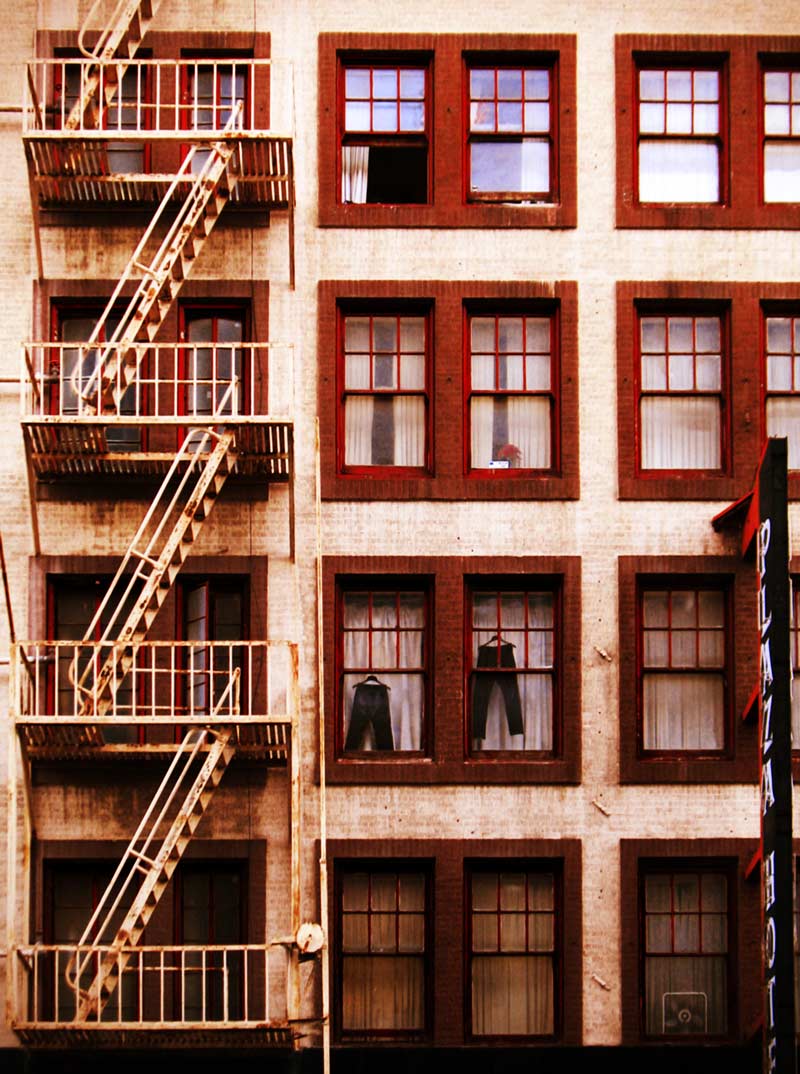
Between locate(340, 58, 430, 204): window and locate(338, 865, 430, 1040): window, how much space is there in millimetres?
8150

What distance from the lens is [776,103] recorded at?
19.7m

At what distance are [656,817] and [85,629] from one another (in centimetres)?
704

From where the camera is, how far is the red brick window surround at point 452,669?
1847 centimetres

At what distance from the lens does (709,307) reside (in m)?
19.3

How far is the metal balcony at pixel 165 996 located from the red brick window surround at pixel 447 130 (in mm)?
8692

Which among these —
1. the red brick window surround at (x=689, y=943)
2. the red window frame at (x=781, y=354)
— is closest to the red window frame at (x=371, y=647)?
the red brick window surround at (x=689, y=943)

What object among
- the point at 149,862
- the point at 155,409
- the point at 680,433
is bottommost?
the point at 149,862

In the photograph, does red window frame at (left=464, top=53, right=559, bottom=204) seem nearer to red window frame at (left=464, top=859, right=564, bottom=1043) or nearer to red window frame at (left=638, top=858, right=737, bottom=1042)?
red window frame at (left=464, top=859, right=564, bottom=1043)

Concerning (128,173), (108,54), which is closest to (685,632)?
(128,173)

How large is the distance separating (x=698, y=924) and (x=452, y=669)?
414cm

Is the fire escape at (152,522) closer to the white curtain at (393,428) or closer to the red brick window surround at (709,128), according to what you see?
the white curtain at (393,428)

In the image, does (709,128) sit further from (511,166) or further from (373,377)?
(373,377)

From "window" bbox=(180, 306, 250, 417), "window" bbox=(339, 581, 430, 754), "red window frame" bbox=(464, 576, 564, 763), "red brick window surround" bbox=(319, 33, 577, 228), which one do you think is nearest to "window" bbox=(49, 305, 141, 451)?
"window" bbox=(180, 306, 250, 417)

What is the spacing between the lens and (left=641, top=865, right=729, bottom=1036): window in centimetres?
1842
